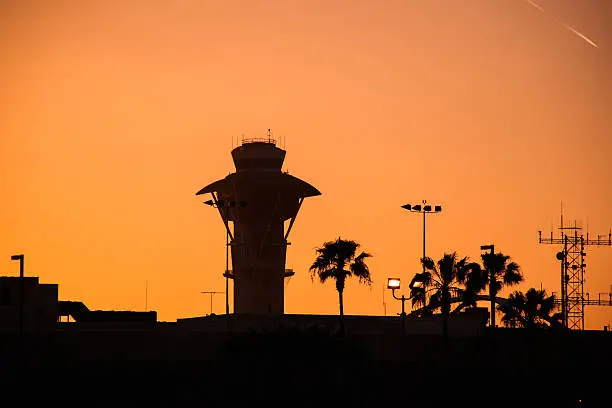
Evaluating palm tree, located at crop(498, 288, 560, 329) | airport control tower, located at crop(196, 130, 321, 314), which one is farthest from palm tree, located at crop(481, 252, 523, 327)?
airport control tower, located at crop(196, 130, 321, 314)

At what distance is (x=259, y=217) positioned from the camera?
165 m

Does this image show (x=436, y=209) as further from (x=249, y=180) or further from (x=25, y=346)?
(x=249, y=180)

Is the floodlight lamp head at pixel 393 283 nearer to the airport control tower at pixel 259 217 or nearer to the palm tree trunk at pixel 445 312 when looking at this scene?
the palm tree trunk at pixel 445 312

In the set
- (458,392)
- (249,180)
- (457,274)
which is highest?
(249,180)

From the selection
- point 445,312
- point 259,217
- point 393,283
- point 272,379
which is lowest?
point 272,379

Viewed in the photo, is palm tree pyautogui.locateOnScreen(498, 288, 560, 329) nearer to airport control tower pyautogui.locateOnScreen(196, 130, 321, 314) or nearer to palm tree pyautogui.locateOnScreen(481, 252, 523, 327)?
palm tree pyautogui.locateOnScreen(481, 252, 523, 327)

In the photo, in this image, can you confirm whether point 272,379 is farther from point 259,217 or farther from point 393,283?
point 259,217

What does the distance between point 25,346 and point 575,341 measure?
36700 mm

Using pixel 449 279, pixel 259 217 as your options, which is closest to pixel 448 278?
pixel 449 279

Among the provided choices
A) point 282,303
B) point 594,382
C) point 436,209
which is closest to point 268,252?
point 282,303

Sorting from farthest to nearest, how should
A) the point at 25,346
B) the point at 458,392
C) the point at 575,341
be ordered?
the point at 575,341 < the point at 25,346 < the point at 458,392

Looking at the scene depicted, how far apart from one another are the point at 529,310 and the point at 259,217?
54.8 metres

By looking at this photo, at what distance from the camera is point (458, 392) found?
75812 millimetres

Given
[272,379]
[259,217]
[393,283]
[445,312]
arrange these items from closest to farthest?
[272,379], [393,283], [445,312], [259,217]
